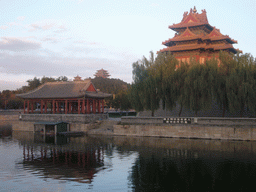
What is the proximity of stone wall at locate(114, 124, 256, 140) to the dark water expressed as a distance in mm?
1278

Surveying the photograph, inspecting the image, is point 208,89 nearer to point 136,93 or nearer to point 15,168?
point 136,93

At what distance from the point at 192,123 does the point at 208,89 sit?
11.5ft

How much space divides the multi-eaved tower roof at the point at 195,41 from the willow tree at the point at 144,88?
24.0 feet

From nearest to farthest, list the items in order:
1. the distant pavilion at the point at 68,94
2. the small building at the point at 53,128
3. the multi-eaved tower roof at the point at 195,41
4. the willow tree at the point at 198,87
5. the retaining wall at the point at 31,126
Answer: the willow tree at the point at 198,87 < the small building at the point at 53,128 < the retaining wall at the point at 31,126 < the distant pavilion at the point at 68,94 < the multi-eaved tower roof at the point at 195,41

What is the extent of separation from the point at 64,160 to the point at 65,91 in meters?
18.1

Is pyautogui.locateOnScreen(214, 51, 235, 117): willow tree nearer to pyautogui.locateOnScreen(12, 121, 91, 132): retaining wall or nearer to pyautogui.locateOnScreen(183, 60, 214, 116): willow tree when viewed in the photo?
pyautogui.locateOnScreen(183, 60, 214, 116): willow tree

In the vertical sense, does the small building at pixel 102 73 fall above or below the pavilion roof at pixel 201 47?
above

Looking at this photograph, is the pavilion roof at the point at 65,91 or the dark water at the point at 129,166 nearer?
the dark water at the point at 129,166

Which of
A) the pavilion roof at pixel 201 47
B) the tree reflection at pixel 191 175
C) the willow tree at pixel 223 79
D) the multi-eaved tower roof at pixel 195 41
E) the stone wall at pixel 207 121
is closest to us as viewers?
the tree reflection at pixel 191 175

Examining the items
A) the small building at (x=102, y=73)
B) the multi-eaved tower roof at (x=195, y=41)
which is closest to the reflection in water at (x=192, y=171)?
the multi-eaved tower roof at (x=195, y=41)

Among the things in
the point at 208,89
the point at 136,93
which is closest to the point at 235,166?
the point at 208,89

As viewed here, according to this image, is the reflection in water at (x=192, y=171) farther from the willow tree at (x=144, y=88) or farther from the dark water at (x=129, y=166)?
the willow tree at (x=144, y=88)

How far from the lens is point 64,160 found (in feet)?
55.7

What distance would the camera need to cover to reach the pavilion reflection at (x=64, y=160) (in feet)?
45.1
